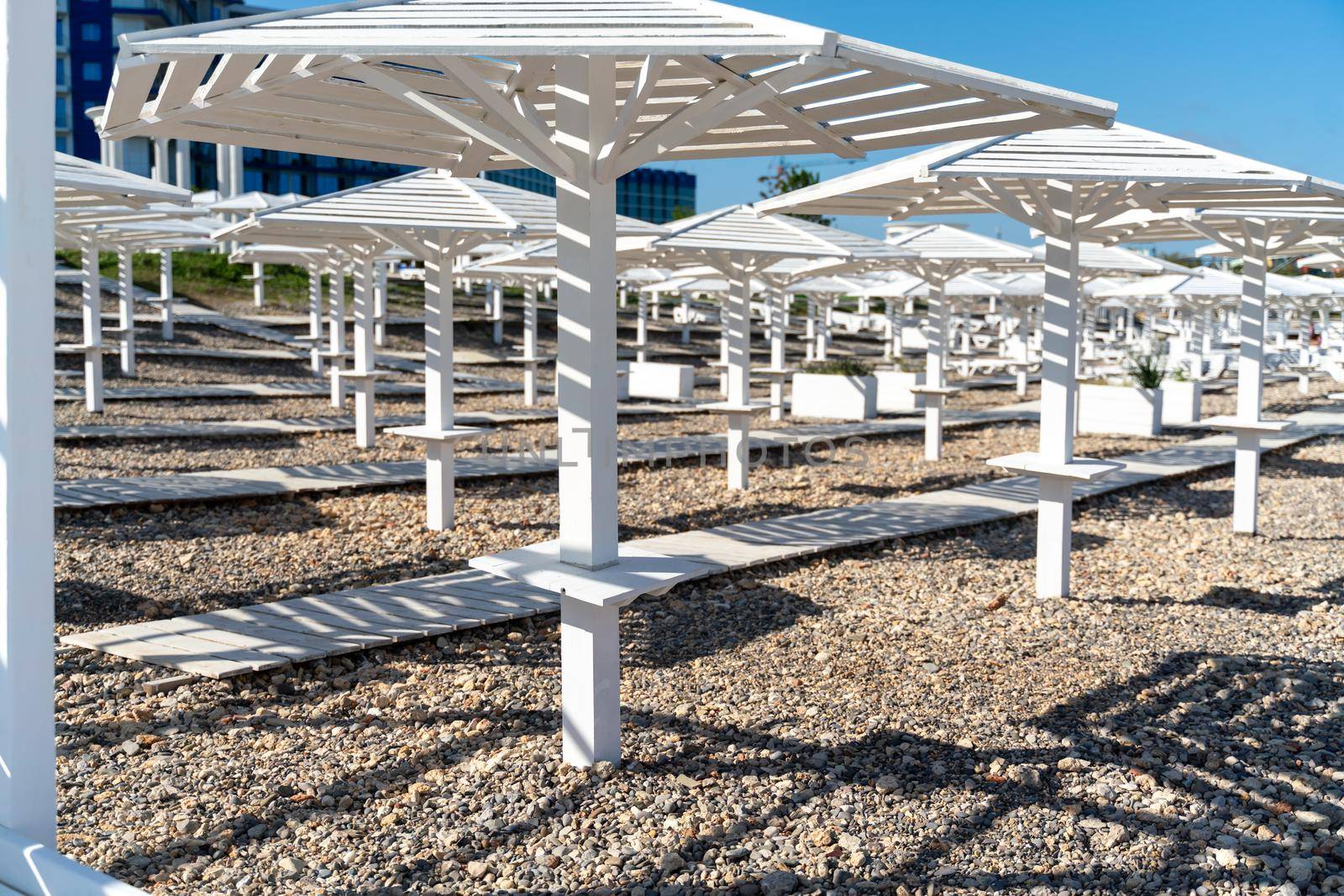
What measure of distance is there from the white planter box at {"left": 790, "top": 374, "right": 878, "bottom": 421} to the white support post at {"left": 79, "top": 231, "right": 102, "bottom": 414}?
9834 mm

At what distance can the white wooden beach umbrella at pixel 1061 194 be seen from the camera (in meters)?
5.84

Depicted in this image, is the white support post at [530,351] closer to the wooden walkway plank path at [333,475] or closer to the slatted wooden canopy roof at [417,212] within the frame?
the wooden walkway plank path at [333,475]

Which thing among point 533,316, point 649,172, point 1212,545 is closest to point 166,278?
point 533,316

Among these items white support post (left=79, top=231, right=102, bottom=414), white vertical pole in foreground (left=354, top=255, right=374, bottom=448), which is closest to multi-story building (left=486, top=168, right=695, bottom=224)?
white support post (left=79, top=231, right=102, bottom=414)

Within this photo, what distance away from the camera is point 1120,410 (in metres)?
16.1

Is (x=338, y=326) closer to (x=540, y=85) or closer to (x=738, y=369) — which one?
(x=738, y=369)

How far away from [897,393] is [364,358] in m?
9.91

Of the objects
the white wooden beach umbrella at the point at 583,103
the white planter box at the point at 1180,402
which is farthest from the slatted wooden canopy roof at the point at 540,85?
the white planter box at the point at 1180,402

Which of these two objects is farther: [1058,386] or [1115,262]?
[1115,262]

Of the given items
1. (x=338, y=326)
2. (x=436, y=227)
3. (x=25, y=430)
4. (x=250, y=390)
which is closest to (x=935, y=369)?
(x=436, y=227)

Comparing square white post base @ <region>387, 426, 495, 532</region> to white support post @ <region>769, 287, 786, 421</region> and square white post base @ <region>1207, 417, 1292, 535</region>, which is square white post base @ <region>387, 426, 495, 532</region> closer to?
square white post base @ <region>1207, 417, 1292, 535</region>

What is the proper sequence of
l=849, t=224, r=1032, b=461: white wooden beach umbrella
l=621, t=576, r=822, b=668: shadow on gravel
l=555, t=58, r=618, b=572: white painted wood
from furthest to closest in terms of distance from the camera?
l=849, t=224, r=1032, b=461: white wooden beach umbrella
l=621, t=576, r=822, b=668: shadow on gravel
l=555, t=58, r=618, b=572: white painted wood

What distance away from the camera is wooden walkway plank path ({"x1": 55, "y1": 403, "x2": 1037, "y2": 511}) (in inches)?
343

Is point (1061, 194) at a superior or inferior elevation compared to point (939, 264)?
inferior
